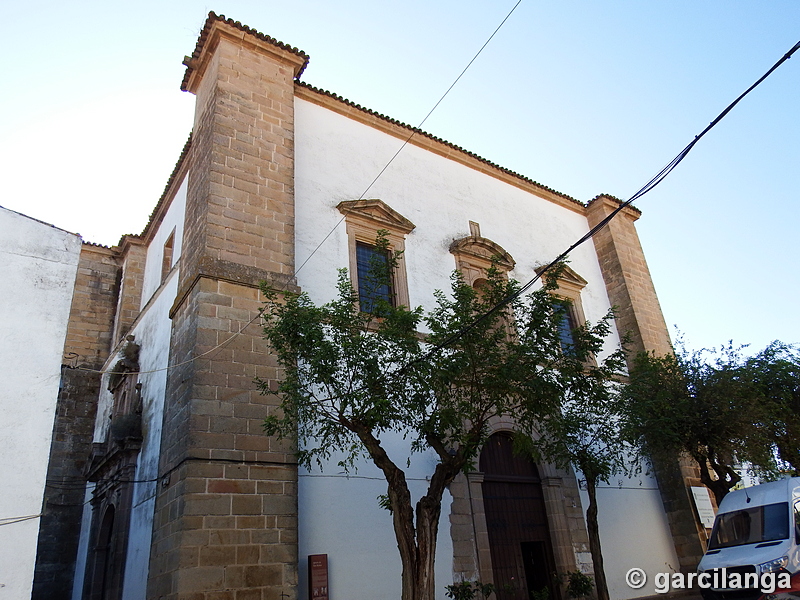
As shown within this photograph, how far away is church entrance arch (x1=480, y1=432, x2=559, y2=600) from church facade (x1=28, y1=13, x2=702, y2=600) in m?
0.04

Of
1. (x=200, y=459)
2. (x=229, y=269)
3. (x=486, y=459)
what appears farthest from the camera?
(x=486, y=459)

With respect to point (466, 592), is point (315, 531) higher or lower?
higher

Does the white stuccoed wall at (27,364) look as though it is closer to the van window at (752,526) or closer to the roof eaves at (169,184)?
the roof eaves at (169,184)

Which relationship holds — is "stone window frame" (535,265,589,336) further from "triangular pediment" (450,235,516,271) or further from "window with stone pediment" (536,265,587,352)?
"triangular pediment" (450,235,516,271)

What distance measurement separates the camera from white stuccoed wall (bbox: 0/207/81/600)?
4.72 m

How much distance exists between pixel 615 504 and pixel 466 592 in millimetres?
4695

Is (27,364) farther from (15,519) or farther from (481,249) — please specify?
(481,249)

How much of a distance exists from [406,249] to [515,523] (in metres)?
5.07

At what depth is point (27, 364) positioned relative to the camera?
5273 mm

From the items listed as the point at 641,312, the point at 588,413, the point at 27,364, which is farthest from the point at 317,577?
the point at 641,312

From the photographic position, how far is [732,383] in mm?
11047

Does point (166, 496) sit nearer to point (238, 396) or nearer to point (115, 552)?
point (238, 396)

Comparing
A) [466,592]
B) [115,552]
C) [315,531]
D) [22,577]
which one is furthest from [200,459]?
[466,592]

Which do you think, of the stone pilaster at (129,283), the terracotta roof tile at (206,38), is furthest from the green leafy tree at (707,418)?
the stone pilaster at (129,283)
